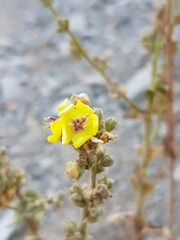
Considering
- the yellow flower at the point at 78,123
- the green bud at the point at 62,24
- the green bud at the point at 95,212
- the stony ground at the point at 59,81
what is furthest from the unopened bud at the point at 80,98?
the stony ground at the point at 59,81

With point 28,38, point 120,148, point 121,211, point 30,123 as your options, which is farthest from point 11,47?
point 121,211

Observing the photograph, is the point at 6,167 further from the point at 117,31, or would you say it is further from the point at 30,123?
the point at 117,31

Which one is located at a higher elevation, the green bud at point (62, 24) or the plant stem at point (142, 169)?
the green bud at point (62, 24)

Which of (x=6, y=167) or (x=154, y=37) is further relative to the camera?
(x=154, y=37)

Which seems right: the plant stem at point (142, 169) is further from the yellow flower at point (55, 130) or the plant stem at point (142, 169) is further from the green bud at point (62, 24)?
the yellow flower at point (55, 130)

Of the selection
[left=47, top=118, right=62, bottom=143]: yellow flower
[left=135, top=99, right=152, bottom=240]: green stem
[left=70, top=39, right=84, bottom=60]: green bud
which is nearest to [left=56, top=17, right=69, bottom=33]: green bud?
[left=70, top=39, right=84, bottom=60]: green bud

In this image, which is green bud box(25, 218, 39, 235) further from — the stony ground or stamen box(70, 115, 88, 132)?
stamen box(70, 115, 88, 132)

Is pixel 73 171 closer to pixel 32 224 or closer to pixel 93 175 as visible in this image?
pixel 93 175
